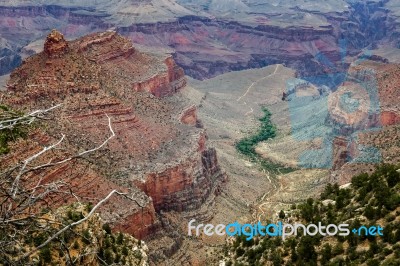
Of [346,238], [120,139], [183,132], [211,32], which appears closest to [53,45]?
[120,139]

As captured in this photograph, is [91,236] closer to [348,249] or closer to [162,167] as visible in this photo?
[348,249]

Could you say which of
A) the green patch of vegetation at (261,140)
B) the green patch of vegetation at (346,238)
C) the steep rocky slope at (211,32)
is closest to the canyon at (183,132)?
the green patch of vegetation at (261,140)

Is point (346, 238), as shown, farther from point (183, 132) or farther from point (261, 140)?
point (261, 140)

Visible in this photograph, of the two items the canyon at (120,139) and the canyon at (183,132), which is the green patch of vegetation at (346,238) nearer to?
the canyon at (183,132)

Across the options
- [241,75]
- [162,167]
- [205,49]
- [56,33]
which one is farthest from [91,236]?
[205,49]

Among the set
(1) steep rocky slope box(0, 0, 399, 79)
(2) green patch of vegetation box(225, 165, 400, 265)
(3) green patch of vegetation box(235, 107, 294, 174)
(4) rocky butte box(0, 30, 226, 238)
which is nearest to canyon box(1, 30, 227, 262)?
(4) rocky butte box(0, 30, 226, 238)

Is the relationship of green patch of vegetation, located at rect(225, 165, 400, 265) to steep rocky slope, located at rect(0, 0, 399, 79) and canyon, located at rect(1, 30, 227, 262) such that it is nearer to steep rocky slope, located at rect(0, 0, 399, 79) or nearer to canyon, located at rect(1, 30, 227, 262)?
canyon, located at rect(1, 30, 227, 262)
